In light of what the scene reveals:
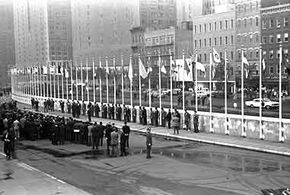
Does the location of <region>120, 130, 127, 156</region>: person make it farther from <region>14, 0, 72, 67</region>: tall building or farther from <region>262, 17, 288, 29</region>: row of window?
<region>14, 0, 72, 67</region>: tall building

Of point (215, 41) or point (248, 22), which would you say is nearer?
point (248, 22)

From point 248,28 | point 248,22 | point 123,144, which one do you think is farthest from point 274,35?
point 123,144

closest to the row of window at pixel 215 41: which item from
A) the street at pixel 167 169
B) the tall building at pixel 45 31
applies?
the street at pixel 167 169

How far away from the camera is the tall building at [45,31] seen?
156750 millimetres

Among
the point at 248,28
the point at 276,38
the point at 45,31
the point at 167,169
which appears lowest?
the point at 167,169

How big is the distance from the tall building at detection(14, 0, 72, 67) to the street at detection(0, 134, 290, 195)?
442 feet

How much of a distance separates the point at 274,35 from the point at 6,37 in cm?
12912

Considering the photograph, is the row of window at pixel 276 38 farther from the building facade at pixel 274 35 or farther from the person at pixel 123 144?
the person at pixel 123 144

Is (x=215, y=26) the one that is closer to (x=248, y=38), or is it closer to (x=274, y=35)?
(x=248, y=38)

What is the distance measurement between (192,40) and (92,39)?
29.6m

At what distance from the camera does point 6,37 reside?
7215 inches

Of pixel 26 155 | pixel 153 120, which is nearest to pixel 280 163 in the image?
pixel 26 155

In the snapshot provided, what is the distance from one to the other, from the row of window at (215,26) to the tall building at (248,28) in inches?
84.0

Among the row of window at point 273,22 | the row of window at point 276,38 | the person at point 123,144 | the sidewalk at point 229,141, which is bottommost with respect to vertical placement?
the sidewalk at point 229,141
